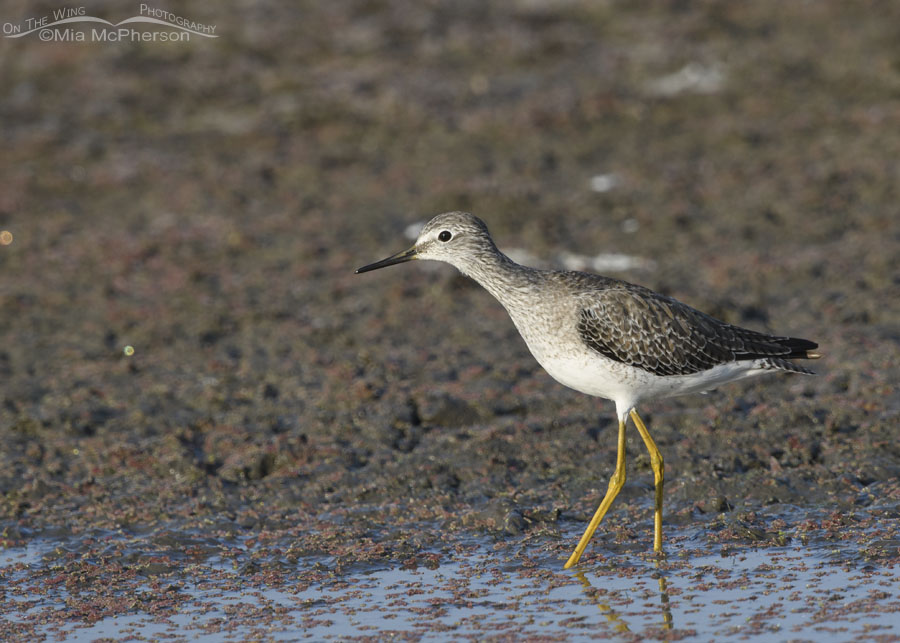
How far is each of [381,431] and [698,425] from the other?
Answer: 307cm

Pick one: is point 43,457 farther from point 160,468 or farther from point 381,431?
point 381,431

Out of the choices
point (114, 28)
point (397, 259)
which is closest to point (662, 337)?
point (397, 259)

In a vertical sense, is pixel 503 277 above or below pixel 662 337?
above

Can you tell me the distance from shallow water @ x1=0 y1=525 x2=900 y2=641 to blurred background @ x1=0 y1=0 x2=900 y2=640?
1.44 feet

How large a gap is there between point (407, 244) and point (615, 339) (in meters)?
8.06

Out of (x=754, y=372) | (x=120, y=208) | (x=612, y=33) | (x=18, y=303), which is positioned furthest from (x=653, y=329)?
(x=612, y=33)

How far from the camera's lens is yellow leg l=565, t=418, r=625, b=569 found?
9516 millimetres

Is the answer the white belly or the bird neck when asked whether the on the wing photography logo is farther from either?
the white belly

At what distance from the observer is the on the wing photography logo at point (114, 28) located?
25.7 m

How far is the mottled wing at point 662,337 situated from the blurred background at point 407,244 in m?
1.21

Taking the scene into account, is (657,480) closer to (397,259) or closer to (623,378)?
(623,378)

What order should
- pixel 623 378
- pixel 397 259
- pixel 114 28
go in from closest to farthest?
pixel 623 378
pixel 397 259
pixel 114 28

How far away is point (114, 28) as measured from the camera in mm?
26125

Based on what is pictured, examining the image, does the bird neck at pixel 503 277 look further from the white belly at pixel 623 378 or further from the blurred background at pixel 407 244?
the blurred background at pixel 407 244
